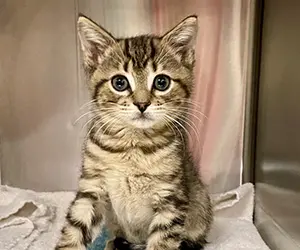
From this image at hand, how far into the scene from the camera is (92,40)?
133 cm

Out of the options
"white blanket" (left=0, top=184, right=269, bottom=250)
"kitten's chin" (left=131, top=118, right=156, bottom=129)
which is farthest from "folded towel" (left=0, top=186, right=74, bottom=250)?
"kitten's chin" (left=131, top=118, right=156, bottom=129)

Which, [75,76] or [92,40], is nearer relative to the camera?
[92,40]

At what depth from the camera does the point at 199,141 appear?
5.82 feet

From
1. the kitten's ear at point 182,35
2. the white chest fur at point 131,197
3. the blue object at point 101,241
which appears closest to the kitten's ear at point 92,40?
the kitten's ear at point 182,35

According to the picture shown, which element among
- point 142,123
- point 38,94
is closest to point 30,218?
point 38,94

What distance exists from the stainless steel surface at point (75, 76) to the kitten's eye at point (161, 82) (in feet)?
1.52

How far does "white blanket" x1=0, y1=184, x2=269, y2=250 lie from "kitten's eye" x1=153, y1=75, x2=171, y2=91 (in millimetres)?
399

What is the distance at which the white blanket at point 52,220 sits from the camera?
1457mm

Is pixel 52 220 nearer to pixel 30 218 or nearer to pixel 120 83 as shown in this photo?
pixel 30 218

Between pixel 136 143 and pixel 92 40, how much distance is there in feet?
0.78

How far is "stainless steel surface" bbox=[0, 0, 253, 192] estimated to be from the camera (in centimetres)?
175

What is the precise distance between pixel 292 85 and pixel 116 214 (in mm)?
490

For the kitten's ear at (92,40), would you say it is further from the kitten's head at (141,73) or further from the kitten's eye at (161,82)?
the kitten's eye at (161,82)

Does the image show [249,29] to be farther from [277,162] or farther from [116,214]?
[116,214]
